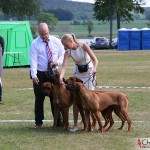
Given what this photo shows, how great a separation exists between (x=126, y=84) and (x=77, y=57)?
26.4ft

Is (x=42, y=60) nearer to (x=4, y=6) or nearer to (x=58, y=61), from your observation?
(x=58, y=61)

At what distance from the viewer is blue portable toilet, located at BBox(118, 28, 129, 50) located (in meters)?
47.1

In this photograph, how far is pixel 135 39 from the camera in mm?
47562

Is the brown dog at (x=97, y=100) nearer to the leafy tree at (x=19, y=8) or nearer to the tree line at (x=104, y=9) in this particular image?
the tree line at (x=104, y=9)

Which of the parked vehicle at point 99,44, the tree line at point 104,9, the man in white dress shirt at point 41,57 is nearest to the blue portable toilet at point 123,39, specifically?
the parked vehicle at point 99,44

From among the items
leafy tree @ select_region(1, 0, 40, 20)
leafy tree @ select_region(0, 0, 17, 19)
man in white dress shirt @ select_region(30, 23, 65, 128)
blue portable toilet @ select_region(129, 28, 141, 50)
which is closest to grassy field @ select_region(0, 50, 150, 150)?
man in white dress shirt @ select_region(30, 23, 65, 128)

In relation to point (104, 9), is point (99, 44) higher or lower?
lower

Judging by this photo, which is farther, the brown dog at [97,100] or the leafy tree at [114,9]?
the leafy tree at [114,9]

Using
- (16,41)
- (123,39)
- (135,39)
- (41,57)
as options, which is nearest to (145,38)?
(135,39)

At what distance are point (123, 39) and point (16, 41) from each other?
22.8 meters

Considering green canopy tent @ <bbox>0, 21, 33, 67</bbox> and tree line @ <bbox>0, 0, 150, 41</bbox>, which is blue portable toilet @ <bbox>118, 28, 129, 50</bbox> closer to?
tree line @ <bbox>0, 0, 150, 41</bbox>

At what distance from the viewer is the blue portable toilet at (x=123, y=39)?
47.1m

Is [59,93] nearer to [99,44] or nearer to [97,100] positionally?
[97,100]

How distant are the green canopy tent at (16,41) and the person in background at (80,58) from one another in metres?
16.6
